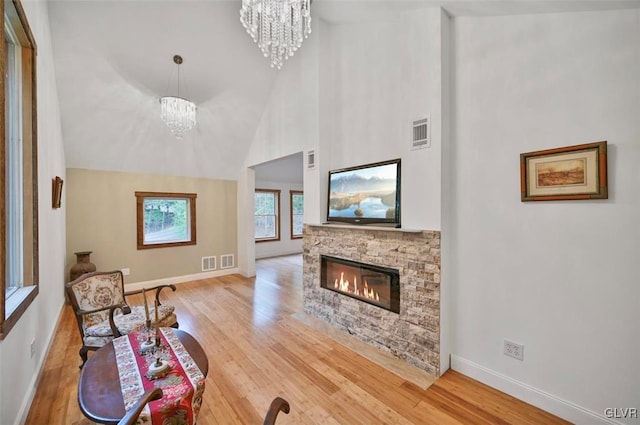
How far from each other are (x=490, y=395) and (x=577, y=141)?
2.02m

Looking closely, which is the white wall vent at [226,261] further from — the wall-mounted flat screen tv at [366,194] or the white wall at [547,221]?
the white wall at [547,221]

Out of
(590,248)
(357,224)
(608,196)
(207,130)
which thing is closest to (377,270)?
(357,224)

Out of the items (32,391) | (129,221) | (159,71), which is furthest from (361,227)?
(129,221)

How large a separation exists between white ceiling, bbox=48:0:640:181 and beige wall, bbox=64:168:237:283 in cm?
26

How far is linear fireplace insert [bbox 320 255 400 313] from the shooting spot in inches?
107

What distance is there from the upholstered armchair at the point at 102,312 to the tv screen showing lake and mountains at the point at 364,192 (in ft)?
6.98

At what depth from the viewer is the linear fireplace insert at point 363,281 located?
2727mm

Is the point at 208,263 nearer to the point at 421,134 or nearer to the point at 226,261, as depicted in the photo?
the point at 226,261

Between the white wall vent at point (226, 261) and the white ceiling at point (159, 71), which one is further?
the white wall vent at point (226, 261)


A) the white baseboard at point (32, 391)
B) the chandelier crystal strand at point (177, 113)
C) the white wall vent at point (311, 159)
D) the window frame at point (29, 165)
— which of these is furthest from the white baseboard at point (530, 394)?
the chandelier crystal strand at point (177, 113)

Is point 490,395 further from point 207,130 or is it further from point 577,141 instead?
point 207,130

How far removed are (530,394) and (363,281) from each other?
162 centimetres

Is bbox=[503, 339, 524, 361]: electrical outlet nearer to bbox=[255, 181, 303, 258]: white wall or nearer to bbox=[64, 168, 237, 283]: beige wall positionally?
bbox=[64, 168, 237, 283]: beige wall

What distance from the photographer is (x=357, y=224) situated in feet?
10.1
